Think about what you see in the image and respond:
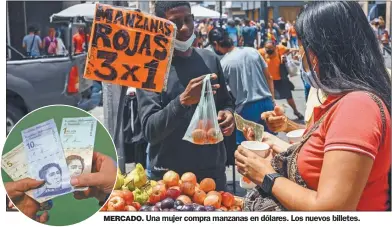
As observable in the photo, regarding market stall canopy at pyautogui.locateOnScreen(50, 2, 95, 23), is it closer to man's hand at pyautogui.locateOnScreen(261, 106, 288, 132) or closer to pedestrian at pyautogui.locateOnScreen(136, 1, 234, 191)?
pedestrian at pyautogui.locateOnScreen(136, 1, 234, 191)

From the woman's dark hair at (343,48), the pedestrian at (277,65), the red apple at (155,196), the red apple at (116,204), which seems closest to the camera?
the woman's dark hair at (343,48)

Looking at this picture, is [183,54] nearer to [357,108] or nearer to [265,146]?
[265,146]

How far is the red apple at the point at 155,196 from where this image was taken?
9.16 ft

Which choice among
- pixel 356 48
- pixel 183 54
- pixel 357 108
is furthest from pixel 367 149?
pixel 183 54

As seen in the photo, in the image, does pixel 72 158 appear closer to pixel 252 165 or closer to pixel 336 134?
pixel 252 165

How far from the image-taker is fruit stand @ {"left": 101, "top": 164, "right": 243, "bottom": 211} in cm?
263

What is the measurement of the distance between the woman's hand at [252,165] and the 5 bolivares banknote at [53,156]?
0.68 meters

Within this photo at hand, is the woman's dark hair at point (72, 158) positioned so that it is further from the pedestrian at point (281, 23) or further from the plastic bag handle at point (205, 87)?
the pedestrian at point (281, 23)

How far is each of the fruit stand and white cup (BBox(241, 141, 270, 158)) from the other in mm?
487

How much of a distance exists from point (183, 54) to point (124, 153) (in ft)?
3.78

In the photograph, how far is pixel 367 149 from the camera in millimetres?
1646

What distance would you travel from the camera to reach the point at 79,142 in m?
2.38

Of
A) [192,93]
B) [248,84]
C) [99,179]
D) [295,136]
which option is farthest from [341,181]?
[248,84]

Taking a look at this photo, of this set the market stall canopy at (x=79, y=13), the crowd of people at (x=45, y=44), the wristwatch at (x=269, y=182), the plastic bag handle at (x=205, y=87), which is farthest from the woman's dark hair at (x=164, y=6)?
the crowd of people at (x=45, y=44)
